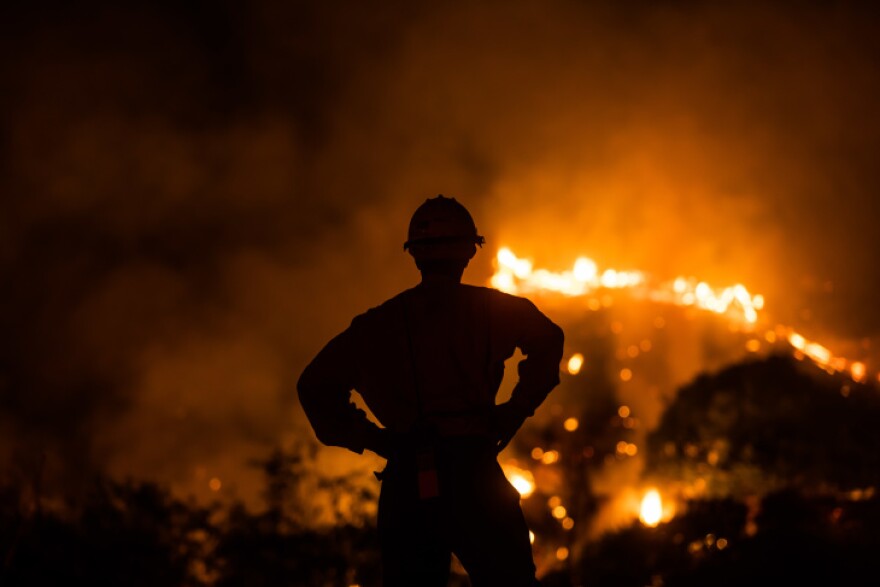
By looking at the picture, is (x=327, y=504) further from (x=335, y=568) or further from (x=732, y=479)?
(x=732, y=479)

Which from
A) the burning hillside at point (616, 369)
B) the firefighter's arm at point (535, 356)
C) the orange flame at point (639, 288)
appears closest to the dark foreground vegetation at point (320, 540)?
the firefighter's arm at point (535, 356)

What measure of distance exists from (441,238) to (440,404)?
0.77 m

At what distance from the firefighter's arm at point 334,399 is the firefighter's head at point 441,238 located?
0.50 meters

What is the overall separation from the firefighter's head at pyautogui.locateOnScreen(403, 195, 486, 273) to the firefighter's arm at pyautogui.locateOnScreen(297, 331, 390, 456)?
50 centimetres

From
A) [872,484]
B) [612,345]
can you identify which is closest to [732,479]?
[872,484]

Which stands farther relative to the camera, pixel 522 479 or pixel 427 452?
pixel 522 479

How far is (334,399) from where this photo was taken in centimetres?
383

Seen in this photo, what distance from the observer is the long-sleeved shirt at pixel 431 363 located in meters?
3.65

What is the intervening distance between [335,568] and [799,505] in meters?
6.10

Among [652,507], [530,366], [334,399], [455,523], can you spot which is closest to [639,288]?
[652,507]

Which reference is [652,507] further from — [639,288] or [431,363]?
[431,363]

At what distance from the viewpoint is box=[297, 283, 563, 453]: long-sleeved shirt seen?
365 centimetres

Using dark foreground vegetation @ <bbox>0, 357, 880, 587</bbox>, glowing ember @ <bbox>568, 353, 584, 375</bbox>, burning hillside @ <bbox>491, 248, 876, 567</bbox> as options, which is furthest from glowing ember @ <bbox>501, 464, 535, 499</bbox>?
dark foreground vegetation @ <bbox>0, 357, 880, 587</bbox>

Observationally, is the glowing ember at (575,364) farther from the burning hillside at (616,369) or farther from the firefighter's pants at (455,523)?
the firefighter's pants at (455,523)
